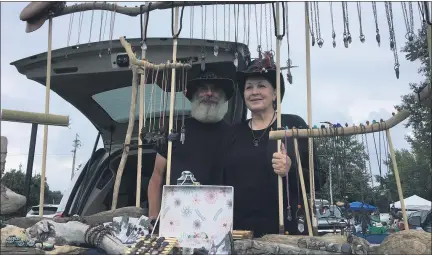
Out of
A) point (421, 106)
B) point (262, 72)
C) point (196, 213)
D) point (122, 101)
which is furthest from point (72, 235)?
point (421, 106)

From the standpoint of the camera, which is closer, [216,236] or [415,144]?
[216,236]

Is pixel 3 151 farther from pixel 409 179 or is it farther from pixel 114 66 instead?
pixel 409 179

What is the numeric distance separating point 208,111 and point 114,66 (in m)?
1.08

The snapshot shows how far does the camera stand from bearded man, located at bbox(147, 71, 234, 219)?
321 centimetres

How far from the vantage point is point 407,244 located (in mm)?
2082

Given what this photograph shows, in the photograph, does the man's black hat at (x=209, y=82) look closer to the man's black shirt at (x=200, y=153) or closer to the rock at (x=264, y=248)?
the man's black shirt at (x=200, y=153)

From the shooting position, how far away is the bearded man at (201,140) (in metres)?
3.21

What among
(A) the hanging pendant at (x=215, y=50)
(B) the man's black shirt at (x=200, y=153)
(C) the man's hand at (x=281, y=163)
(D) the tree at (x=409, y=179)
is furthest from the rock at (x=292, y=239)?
(A) the hanging pendant at (x=215, y=50)

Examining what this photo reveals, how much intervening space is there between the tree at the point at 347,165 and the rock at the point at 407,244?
0.63 metres

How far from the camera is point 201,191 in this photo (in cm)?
253

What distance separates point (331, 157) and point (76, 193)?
2.70 metres

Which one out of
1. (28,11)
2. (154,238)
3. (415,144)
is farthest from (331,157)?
(415,144)

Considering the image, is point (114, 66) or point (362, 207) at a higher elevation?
point (114, 66)

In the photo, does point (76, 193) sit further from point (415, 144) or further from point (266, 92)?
point (415, 144)
